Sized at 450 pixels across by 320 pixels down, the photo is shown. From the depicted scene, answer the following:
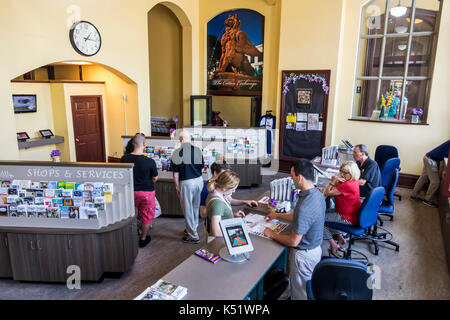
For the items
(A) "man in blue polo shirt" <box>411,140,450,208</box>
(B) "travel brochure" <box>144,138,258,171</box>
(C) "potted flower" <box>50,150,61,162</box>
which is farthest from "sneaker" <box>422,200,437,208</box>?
(C) "potted flower" <box>50,150,61,162</box>

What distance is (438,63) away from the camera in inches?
272

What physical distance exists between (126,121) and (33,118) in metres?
2.07

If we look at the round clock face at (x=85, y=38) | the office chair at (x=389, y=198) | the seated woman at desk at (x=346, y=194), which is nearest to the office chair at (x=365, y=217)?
the seated woman at desk at (x=346, y=194)

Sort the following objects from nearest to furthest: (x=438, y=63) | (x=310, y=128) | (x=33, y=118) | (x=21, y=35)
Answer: (x=21, y=35), (x=438, y=63), (x=33, y=118), (x=310, y=128)

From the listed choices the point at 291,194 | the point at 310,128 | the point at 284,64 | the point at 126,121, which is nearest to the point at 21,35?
the point at 126,121

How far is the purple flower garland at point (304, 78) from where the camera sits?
786 centimetres

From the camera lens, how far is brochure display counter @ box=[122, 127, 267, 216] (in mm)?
5688

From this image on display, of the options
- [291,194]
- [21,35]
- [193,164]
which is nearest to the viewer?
[291,194]

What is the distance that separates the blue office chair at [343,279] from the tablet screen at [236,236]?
657mm

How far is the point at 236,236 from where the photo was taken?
9.09ft

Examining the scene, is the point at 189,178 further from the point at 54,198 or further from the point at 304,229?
the point at 304,229

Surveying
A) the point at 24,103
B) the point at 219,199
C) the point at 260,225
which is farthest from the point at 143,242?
the point at 24,103

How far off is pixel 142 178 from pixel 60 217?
112 centimetres
